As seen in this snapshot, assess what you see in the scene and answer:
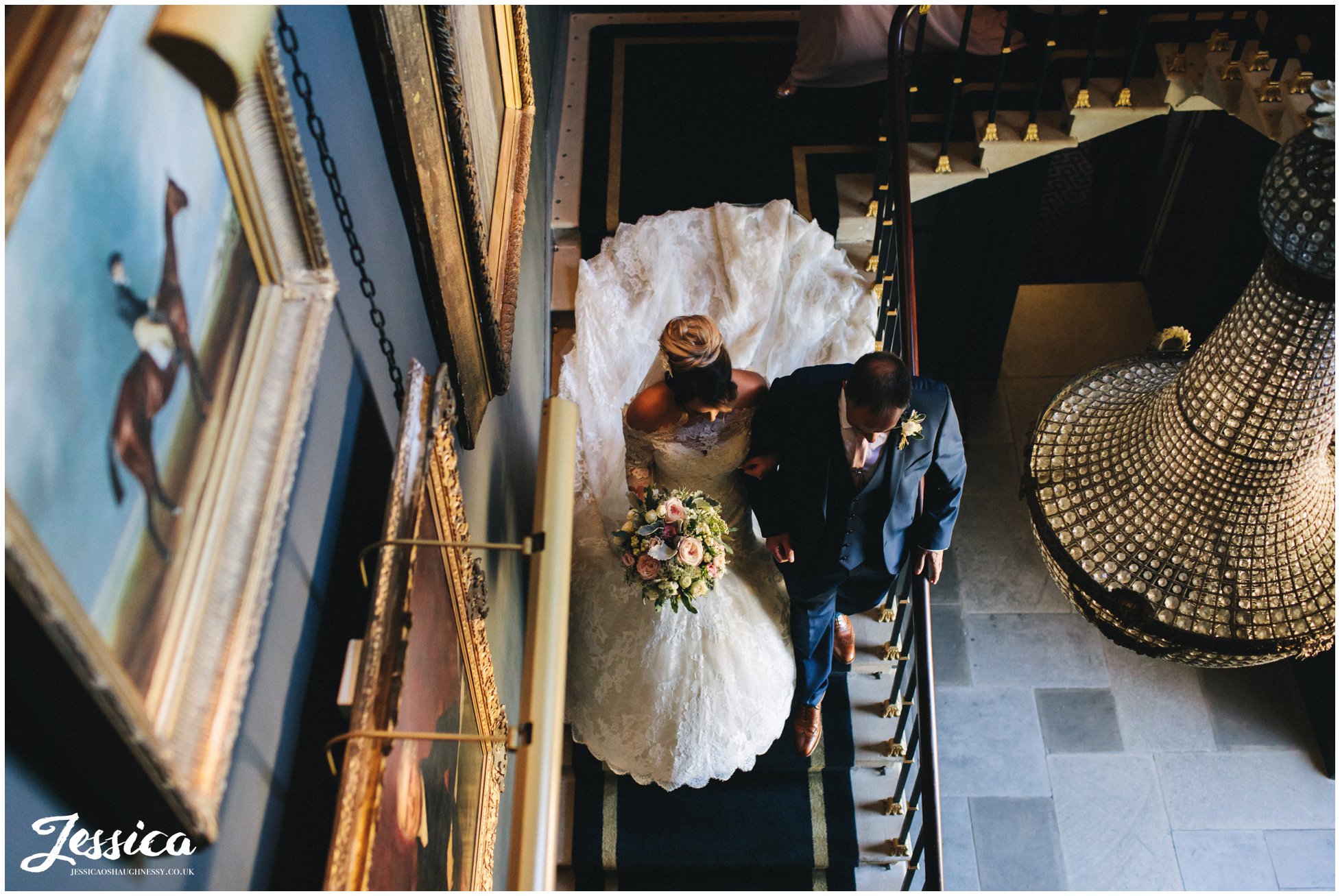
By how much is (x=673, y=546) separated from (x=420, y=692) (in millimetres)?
1476

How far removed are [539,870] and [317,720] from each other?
0.47 meters

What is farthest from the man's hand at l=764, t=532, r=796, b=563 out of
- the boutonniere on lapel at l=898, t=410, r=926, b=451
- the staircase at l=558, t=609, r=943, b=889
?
the staircase at l=558, t=609, r=943, b=889

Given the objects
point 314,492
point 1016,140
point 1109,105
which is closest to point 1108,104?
point 1109,105

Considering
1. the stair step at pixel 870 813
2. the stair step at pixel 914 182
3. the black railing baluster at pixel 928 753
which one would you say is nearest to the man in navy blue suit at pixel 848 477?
the black railing baluster at pixel 928 753

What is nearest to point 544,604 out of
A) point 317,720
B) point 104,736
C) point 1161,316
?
point 317,720

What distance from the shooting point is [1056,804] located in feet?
18.0

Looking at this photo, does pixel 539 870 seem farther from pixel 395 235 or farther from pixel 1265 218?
pixel 1265 218

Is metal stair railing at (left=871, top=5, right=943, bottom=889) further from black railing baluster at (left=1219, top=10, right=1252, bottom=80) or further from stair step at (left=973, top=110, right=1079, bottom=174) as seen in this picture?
black railing baluster at (left=1219, top=10, right=1252, bottom=80)

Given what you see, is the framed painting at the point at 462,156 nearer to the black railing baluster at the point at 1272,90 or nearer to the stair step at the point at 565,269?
the stair step at the point at 565,269

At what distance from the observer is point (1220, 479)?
197 cm

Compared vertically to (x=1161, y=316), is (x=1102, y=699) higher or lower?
lower

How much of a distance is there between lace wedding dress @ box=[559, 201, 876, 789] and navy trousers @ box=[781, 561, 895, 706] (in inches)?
4.2

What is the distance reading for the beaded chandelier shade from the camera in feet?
5.59

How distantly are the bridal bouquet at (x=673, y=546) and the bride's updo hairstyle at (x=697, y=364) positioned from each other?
32 cm
